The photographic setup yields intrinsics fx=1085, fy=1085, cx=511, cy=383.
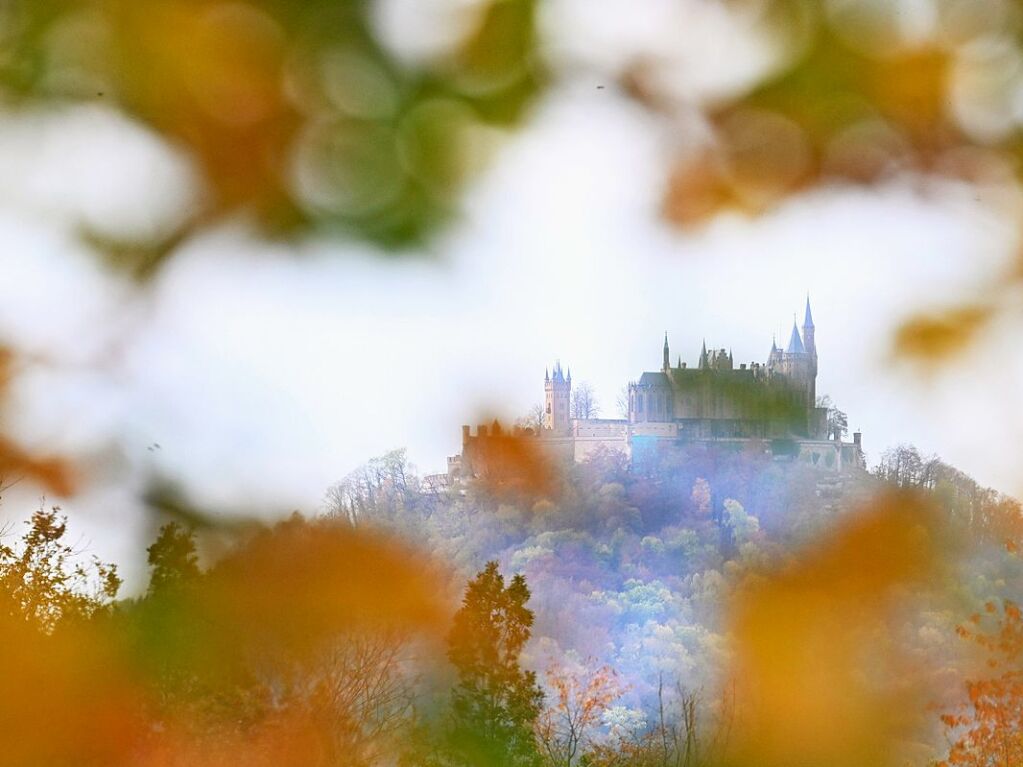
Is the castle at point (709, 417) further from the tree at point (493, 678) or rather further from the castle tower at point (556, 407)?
the tree at point (493, 678)

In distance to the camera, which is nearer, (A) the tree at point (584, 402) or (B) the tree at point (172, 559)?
(B) the tree at point (172, 559)

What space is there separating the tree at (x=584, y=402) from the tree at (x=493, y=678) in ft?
0.96

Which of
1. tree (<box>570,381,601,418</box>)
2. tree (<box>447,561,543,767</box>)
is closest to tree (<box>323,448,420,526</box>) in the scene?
tree (<box>447,561,543,767</box>)

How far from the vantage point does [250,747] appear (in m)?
1.71

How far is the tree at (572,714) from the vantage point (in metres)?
1.78

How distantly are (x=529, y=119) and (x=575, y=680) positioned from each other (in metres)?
0.94

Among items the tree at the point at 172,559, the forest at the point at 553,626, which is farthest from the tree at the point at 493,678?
the tree at the point at 172,559

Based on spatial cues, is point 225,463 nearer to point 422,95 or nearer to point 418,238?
point 418,238

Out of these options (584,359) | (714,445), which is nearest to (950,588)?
(714,445)

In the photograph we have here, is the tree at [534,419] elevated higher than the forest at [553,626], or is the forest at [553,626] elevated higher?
the tree at [534,419]

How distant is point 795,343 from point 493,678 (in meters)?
0.78

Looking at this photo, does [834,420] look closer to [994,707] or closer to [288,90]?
[994,707]

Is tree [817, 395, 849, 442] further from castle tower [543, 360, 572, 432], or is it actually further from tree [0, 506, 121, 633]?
tree [0, 506, 121, 633]

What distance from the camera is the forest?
67.2 inches
